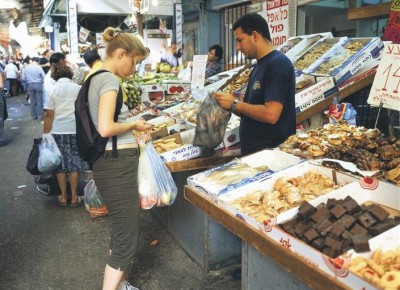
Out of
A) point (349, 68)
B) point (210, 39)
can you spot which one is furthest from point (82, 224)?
point (210, 39)

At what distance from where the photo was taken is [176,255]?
4.35m

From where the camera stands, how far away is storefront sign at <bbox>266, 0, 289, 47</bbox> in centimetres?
743

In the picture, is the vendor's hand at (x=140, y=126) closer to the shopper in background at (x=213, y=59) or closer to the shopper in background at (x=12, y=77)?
the shopper in background at (x=213, y=59)

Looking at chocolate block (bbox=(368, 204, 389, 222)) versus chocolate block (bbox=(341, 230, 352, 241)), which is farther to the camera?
chocolate block (bbox=(368, 204, 389, 222))

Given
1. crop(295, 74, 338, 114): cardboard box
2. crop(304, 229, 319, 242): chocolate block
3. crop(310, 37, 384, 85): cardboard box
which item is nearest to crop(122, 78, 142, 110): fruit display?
crop(310, 37, 384, 85): cardboard box

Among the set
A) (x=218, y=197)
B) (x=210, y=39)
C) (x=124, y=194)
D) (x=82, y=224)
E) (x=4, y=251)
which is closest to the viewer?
(x=218, y=197)

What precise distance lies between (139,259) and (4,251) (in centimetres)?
153

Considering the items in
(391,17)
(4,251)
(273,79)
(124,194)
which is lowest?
(4,251)

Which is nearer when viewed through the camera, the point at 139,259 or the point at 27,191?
the point at 139,259

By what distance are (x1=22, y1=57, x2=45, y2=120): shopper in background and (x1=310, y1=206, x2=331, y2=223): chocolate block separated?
1249 cm

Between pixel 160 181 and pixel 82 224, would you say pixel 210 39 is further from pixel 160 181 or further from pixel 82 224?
pixel 160 181

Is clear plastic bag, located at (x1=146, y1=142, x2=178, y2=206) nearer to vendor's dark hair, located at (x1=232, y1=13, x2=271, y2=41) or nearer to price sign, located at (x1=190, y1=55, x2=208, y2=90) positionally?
vendor's dark hair, located at (x1=232, y1=13, x2=271, y2=41)

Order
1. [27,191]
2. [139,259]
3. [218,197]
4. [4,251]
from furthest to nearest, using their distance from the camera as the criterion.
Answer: [27,191], [4,251], [139,259], [218,197]

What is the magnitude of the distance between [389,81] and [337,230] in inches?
73.3
